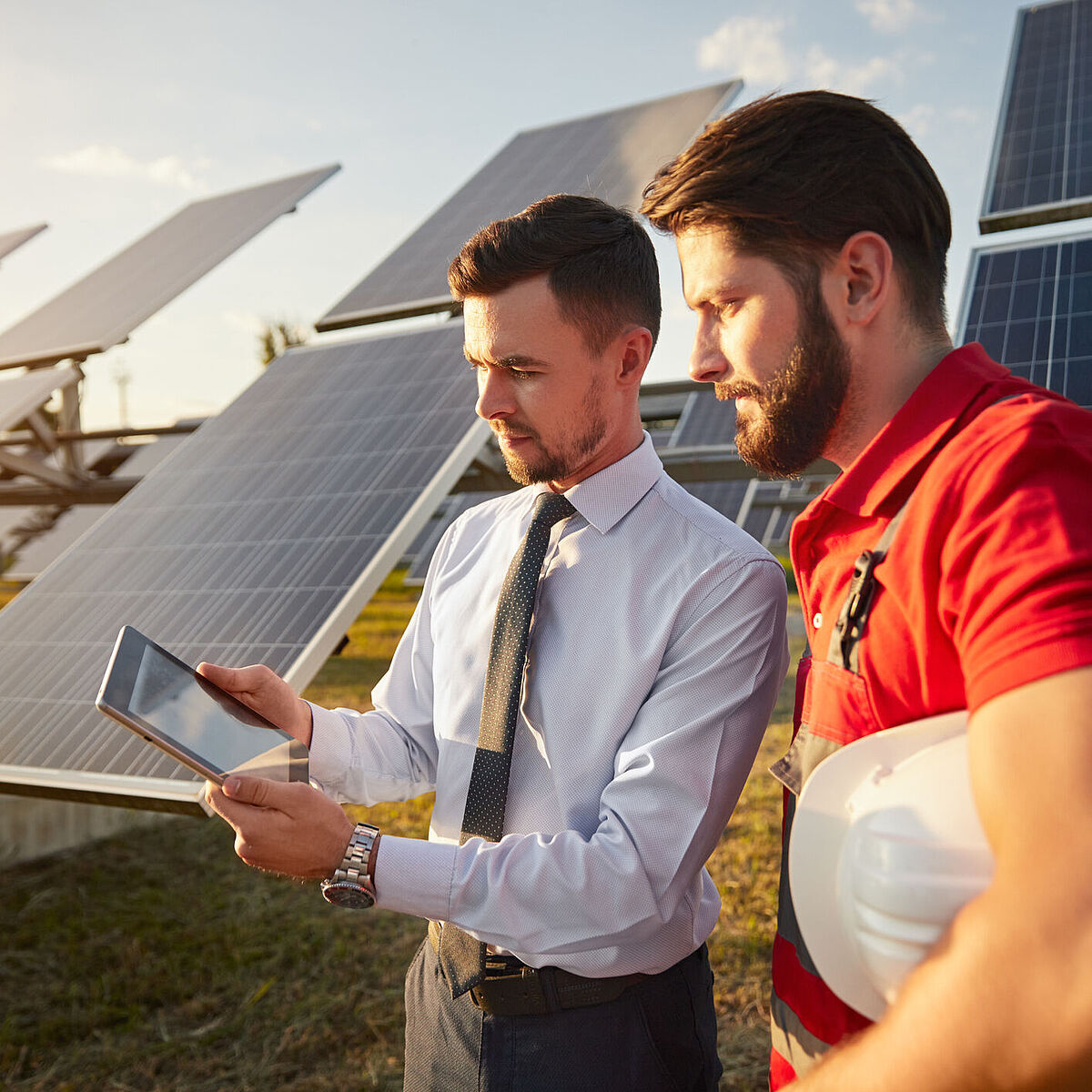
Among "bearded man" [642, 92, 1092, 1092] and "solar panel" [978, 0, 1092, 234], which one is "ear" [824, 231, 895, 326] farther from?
"solar panel" [978, 0, 1092, 234]

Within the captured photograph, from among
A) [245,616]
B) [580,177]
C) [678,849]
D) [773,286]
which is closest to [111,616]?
[245,616]

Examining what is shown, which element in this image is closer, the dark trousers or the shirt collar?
the dark trousers

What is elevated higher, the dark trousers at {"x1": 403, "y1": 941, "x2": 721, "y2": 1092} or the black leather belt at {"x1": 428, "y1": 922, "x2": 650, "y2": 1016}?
the black leather belt at {"x1": 428, "y1": 922, "x2": 650, "y2": 1016}

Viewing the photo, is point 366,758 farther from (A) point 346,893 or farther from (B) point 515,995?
(B) point 515,995

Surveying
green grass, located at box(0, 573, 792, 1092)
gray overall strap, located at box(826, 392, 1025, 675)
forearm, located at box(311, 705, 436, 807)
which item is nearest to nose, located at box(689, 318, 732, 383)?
gray overall strap, located at box(826, 392, 1025, 675)

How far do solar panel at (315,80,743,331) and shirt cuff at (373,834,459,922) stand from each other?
4.91m

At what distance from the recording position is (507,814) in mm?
2016

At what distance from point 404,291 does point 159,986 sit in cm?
468

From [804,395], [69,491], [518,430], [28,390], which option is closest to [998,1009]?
[804,395]

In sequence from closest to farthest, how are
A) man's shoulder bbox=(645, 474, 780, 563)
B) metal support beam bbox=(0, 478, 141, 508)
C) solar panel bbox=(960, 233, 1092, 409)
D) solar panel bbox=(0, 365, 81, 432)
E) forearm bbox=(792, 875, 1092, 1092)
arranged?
forearm bbox=(792, 875, 1092, 1092)
man's shoulder bbox=(645, 474, 780, 563)
solar panel bbox=(960, 233, 1092, 409)
solar panel bbox=(0, 365, 81, 432)
metal support beam bbox=(0, 478, 141, 508)

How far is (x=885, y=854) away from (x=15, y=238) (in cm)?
1299

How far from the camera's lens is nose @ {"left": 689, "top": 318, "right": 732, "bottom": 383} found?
1548 millimetres

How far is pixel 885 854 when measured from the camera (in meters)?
1.06

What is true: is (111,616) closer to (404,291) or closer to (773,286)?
(404,291)
